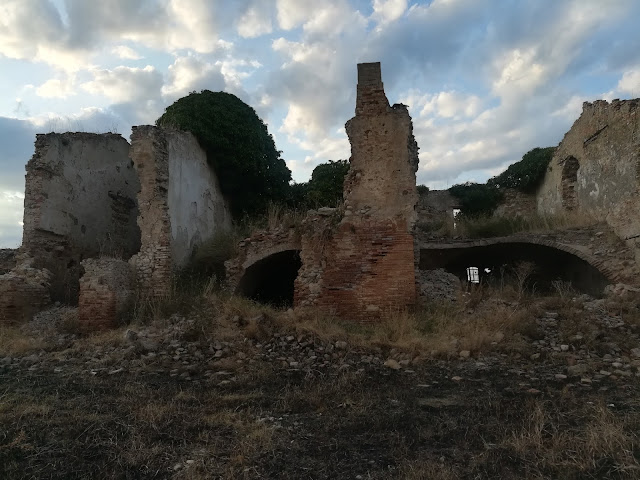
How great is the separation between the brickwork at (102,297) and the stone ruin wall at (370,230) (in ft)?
12.2

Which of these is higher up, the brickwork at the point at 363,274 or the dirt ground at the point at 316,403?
the brickwork at the point at 363,274

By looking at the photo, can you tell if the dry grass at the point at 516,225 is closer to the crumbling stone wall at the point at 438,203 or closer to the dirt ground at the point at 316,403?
the crumbling stone wall at the point at 438,203

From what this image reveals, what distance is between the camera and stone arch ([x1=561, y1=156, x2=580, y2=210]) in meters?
16.7

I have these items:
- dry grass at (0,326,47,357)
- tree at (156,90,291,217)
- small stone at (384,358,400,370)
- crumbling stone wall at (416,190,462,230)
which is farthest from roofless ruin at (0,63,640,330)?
crumbling stone wall at (416,190,462,230)

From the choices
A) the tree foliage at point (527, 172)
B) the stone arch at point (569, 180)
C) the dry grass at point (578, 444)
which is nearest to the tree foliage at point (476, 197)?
the tree foliage at point (527, 172)

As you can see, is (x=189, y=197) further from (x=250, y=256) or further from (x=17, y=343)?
(x=17, y=343)

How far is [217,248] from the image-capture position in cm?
1255

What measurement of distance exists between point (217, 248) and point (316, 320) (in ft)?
14.9

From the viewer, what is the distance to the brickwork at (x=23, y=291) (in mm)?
10586

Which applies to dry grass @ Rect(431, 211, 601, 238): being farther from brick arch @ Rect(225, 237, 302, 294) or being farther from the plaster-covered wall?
the plaster-covered wall

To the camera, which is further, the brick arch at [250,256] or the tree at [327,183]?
the tree at [327,183]

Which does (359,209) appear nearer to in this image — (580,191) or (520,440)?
(520,440)

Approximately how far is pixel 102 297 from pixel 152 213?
A: 86.2 inches

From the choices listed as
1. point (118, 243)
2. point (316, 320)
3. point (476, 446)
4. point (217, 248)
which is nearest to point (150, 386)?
point (316, 320)
